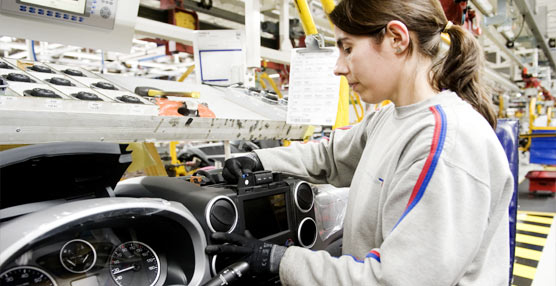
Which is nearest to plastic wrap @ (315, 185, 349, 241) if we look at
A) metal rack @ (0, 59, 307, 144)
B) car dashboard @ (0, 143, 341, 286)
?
car dashboard @ (0, 143, 341, 286)

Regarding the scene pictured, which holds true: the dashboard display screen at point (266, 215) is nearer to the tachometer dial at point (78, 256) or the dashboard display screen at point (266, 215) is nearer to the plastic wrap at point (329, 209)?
the plastic wrap at point (329, 209)

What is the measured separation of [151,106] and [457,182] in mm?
790

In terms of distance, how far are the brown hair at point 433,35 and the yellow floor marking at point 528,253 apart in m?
3.27

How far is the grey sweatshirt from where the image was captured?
2.40 ft

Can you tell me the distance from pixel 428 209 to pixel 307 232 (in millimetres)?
492

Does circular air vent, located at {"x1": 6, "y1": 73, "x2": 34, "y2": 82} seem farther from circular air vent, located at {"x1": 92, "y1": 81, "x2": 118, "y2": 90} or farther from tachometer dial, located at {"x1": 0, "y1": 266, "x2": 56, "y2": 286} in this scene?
tachometer dial, located at {"x1": 0, "y1": 266, "x2": 56, "y2": 286}

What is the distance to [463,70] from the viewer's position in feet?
3.13

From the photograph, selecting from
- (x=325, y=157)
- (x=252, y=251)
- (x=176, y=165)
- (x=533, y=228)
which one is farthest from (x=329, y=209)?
(x=533, y=228)

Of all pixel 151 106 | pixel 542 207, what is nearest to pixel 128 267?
pixel 151 106

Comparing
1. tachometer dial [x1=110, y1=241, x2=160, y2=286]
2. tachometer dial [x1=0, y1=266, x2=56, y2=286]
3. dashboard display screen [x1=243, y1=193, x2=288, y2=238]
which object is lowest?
tachometer dial [x1=110, y1=241, x2=160, y2=286]

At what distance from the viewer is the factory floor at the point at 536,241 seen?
3.08 metres

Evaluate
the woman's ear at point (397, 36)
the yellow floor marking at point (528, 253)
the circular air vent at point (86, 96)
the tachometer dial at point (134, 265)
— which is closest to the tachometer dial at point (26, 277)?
the tachometer dial at point (134, 265)

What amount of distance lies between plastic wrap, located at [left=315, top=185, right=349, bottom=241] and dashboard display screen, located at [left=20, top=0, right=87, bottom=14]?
99 cm

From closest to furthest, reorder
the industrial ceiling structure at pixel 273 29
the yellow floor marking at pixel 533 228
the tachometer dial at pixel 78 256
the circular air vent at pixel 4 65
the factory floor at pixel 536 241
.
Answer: the tachometer dial at pixel 78 256 < the circular air vent at pixel 4 65 < the industrial ceiling structure at pixel 273 29 < the factory floor at pixel 536 241 < the yellow floor marking at pixel 533 228
